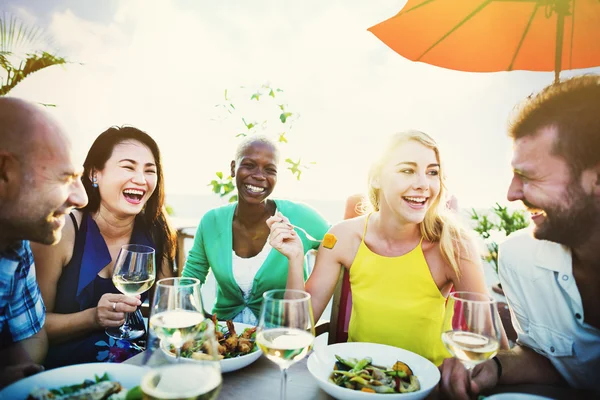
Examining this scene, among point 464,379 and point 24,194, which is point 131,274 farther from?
point 464,379

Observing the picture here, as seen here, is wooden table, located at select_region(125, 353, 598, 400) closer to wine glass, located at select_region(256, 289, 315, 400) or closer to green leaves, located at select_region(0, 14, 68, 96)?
wine glass, located at select_region(256, 289, 315, 400)

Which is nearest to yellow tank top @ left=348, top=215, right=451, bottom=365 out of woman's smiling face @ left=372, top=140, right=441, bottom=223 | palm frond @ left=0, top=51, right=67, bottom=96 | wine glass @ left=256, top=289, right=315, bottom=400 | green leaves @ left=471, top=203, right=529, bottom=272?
woman's smiling face @ left=372, top=140, right=441, bottom=223

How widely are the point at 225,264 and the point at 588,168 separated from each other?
202cm

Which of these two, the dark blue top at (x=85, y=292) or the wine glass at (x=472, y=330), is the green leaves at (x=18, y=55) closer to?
the dark blue top at (x=85, y=292)

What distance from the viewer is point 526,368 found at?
4.22ft

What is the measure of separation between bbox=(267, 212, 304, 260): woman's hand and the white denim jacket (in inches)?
39.4

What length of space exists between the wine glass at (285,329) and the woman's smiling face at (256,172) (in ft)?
5.11

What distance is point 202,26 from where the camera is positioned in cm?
439

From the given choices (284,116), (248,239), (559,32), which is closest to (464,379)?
(248,239)

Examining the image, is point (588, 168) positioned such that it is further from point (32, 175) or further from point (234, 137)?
point (234, 137)

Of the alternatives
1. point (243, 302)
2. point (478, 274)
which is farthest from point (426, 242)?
point (243, 302)

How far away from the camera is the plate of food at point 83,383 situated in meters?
0.87

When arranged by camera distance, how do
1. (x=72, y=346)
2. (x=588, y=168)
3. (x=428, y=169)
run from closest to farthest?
(x=588, y=168) → (x=72, y=346) → (x=428, y=169)

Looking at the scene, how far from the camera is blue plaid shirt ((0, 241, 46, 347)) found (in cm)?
126
